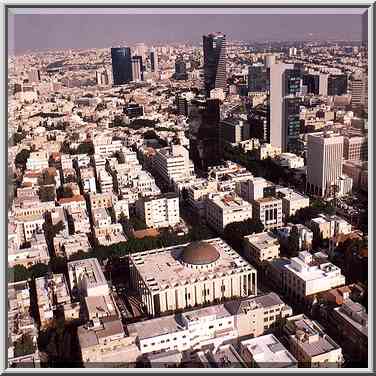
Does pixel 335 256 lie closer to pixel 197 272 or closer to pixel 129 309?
pixel 197 272

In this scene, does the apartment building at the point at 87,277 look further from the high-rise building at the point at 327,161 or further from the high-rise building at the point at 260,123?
the high-rise building at the point at 260,123

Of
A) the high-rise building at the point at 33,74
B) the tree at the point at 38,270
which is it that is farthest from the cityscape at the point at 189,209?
the high-rise building at the point at 33,74

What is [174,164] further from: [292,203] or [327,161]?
[327,161]

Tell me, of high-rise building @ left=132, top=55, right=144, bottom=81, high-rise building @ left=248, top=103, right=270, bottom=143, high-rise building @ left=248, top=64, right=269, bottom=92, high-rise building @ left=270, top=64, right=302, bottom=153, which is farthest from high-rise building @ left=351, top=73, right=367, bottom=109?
high-rise building @ left=248, top=64, right=269, bottom=92

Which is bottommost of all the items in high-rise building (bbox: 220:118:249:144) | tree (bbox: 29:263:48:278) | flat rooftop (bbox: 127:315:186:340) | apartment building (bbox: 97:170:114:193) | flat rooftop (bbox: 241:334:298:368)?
flat rooftop (bbox: 241:334:298:368)

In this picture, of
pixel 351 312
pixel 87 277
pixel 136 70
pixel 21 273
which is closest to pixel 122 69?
pixel 136 70

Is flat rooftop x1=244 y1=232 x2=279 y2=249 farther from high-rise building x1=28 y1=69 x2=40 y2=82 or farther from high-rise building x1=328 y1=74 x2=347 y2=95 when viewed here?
high-rise building x1=328 y1=74 x2=347 y2=95
